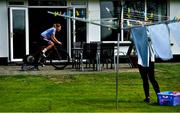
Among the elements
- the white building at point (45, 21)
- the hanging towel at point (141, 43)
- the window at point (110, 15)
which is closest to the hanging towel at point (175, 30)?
the hanging towel at point (141, 43)

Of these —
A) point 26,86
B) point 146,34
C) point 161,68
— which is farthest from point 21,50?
point 146,34

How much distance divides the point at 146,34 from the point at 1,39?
517 inches

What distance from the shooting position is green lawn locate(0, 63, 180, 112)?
11.4m

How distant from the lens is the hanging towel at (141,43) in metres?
11.4

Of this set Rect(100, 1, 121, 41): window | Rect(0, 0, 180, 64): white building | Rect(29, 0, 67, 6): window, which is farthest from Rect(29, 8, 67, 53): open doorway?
Rect(100, 1, 121, 41): window

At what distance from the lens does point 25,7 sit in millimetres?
23656

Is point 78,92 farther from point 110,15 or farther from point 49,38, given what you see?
point 110,15

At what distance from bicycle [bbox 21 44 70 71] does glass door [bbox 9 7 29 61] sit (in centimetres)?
310

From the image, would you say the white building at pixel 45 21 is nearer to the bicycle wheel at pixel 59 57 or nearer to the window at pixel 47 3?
the window at pixel 47 3

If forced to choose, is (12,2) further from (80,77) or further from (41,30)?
(80,77)

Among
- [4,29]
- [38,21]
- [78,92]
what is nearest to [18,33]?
[4,29]

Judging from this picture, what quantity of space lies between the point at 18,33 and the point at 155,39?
12886 millimetres

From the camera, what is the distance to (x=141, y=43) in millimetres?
11438

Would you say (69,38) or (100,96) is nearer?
(100,96)
